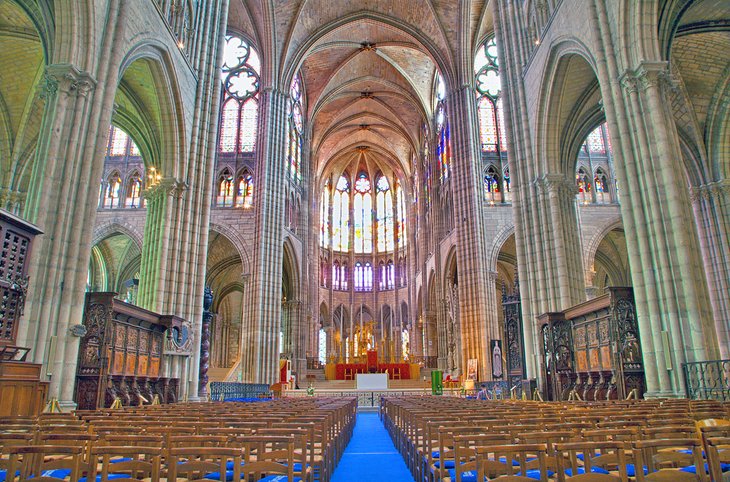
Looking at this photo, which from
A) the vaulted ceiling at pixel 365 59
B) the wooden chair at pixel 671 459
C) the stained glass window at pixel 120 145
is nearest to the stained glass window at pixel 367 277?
the vaulted ceiling at pixel 365 59

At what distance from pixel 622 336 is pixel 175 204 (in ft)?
42.4

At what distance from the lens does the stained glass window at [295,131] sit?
33250mm

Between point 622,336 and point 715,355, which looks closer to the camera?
point 715,355

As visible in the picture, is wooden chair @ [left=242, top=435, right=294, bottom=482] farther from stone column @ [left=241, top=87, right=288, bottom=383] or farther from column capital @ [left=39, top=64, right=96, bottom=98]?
stone column @ [left=241, top=87, right=288, bottom=383]

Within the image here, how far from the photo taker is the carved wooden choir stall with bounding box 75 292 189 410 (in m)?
10.5

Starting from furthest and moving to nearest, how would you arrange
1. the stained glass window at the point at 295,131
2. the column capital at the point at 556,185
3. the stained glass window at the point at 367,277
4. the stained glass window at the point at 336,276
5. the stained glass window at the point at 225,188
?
1. the stained glass window at the point at 367,277
2. the stained glass window at the point at 336,276
3. the stained glass window at the point at 295,131
4. the stained glass window at the point at 225,188
5. the column capital at the point at 556,185

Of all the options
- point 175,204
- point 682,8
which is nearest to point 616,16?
point 682,8

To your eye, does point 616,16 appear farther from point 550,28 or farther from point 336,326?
point 336,326

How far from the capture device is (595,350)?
12797 millimetres

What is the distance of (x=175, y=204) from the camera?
15.7 meters

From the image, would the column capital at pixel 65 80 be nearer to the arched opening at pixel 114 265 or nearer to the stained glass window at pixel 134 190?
the stained glass window at pixel 134 190

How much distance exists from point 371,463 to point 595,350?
314 inches

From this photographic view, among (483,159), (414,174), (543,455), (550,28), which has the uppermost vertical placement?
(414,174)

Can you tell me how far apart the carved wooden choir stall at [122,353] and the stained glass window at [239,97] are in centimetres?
1880
